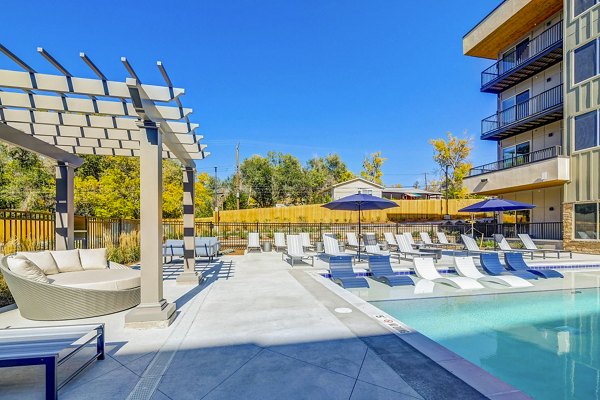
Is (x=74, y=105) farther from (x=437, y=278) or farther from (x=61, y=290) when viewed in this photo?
(x=437, y=278)

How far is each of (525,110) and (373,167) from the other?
2600 centimetres

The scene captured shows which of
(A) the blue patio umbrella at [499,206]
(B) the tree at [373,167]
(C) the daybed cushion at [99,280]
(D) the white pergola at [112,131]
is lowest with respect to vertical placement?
(C) the daybed cushion at [99,280]

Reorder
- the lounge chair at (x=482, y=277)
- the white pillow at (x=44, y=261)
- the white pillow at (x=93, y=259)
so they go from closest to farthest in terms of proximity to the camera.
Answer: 1. the white pillow at (x=44, y=261)
2. the white pillow at (x=93, y=259)
3. the lounge chair at (x=482, y=277)

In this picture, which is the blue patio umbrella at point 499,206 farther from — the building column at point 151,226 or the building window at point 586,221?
the building column at point 151,226

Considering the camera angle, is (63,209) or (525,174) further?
(525,174)

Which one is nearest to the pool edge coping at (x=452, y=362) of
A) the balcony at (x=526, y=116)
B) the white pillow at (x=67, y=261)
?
the white pillow at (x=67, y=261)

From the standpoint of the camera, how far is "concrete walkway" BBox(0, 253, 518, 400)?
2500mm

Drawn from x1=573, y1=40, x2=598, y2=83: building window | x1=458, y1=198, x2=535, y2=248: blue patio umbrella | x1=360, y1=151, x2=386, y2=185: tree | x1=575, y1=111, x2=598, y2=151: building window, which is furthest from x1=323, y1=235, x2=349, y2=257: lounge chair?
x1=360, y1=151, x2=386, y2=185: tree

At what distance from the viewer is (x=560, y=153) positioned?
51.5 feet

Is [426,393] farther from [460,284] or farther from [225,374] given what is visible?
[460,284]

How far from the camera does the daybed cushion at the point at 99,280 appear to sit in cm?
459

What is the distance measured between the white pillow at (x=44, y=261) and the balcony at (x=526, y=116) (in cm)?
2023

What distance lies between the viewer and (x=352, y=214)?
1103 inches

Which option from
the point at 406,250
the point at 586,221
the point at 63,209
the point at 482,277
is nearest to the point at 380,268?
the point at 482,277
